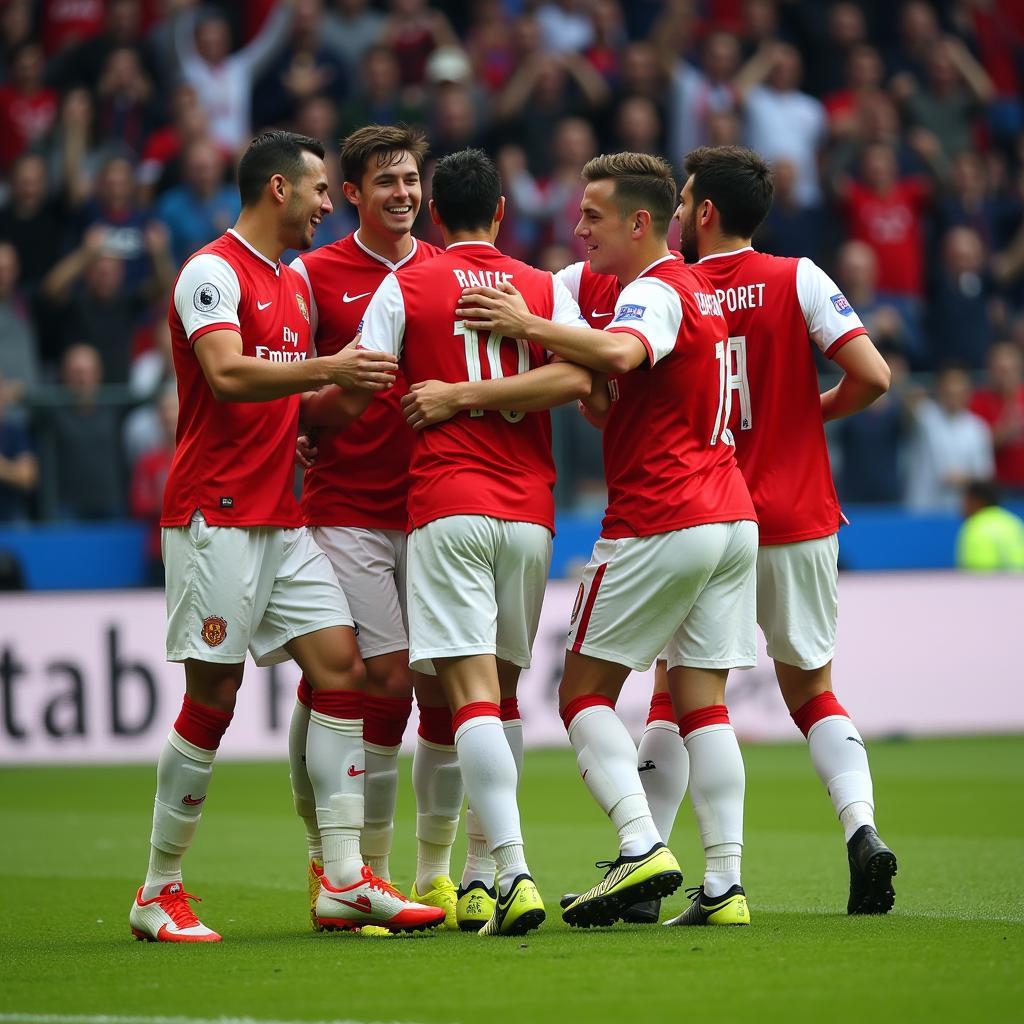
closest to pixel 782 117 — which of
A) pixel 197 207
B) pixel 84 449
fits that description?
pixel 197 207

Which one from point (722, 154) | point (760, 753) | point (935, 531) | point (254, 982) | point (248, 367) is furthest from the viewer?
point (935, 531)

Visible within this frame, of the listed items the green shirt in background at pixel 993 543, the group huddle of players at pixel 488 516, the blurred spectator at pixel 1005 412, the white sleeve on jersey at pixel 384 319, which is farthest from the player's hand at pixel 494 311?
the blurred spectator at pixel 1005 412

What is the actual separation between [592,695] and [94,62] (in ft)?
39.3

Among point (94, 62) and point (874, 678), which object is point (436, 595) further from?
point (94, 62)

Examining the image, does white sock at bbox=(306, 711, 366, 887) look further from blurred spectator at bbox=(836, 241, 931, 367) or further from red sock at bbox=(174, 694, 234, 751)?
blurred spectator at bbox=(836, 241, 931, 367)

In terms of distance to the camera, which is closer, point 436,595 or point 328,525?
point 436,595

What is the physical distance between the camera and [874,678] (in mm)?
14312

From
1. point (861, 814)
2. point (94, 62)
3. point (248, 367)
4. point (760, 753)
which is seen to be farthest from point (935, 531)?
point (248, 367)

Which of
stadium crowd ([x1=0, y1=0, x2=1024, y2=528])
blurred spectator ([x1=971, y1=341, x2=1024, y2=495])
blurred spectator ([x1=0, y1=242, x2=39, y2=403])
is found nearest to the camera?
blurred spectator ([x1=0, y1=242, x2=39, y2=403])

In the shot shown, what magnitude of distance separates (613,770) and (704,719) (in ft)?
1.20

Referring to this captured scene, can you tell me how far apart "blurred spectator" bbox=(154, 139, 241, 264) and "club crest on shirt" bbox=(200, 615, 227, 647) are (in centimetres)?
913

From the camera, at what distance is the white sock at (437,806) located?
21.6 ft

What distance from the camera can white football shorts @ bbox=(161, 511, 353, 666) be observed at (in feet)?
20.1

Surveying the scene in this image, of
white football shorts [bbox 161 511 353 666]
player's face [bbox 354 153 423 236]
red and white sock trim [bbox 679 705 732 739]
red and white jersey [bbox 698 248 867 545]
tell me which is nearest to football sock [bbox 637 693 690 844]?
red and white sock trim [bbox 679 705 732 739]
